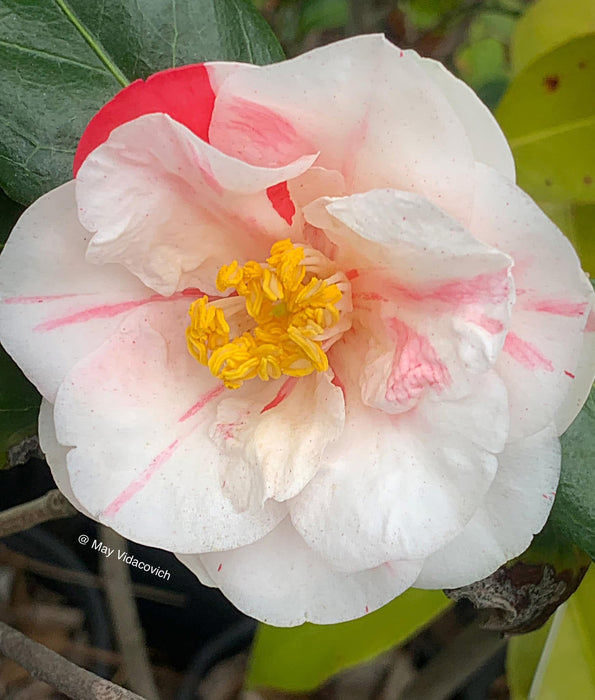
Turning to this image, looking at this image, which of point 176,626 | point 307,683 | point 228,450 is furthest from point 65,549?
point 228,450

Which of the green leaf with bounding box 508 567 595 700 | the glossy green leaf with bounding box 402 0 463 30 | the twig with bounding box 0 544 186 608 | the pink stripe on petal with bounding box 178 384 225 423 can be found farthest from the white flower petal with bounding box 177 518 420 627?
the glossy green leaf with bounding box 402 0 463 30

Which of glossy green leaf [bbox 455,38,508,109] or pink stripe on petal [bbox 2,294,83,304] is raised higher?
pink stripe on petal [bbox 2,294,83,304]

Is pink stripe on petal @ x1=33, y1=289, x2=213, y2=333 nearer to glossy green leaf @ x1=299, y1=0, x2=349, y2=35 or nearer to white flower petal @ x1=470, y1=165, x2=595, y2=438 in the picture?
white flower petal @ x1=470, y1=165, x2=595, y2=438

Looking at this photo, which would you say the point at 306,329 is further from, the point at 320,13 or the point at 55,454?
the point at 320,13

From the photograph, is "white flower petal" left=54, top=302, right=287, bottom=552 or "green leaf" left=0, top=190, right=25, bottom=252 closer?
"white flower petal" left=54, top=302, right=287, bottom=552

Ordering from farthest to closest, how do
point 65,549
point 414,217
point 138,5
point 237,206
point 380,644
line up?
point 65,549 < point 380,644 < point 138,5 < point 237,206 < point 414,217

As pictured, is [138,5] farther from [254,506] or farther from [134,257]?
[254,506]

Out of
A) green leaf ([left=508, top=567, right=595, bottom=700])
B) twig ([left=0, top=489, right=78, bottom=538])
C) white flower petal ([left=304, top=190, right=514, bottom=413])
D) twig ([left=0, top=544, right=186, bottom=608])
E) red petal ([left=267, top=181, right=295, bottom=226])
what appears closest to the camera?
white flower petal ([left=304, top=190, right=514, bottom=413])

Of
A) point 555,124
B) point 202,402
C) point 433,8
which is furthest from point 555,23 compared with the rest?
point 202,402
